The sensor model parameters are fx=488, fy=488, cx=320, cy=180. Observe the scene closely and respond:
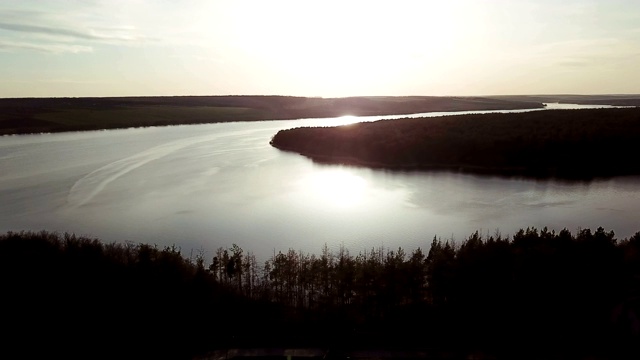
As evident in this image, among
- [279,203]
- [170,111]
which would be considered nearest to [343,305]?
[279,203]

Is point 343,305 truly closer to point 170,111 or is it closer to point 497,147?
point 497,147

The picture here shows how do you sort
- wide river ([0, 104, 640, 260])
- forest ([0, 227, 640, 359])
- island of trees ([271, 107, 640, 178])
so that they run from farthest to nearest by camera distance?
island of trees ([271, 107, 640, 178])
wide river ([0, 104, 640, 260])
forest ([0, 227, 640, 359])

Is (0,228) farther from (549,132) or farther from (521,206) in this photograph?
(549,132)

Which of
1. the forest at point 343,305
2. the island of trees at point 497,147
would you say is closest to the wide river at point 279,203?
the island of trees at point 497,147

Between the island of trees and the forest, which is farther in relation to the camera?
the island of trees

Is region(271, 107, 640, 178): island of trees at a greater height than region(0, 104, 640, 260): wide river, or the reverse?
region(271, 107, 640, 178): island of trees

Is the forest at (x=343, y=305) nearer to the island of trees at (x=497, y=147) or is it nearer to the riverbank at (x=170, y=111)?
the island of trees at (x=497, y=147)

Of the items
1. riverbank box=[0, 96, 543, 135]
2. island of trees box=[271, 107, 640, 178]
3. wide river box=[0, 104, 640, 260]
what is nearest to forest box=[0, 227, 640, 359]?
wide river box=[0, 104, 640, 260]

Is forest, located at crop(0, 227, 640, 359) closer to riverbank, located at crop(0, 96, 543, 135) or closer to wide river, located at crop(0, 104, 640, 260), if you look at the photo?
wide river, located at crop(0, 104, 640, 260)
